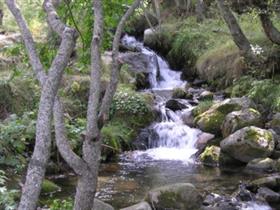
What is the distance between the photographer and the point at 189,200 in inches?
295

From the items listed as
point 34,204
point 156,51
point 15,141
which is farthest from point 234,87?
point 34,204

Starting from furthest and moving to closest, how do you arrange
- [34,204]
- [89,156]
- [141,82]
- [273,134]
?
1. [141,82]
2. [273,134]
3. [89,156]
4. [34,204]

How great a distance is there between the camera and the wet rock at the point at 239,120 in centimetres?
1078

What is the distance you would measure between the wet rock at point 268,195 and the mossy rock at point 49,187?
3244mm

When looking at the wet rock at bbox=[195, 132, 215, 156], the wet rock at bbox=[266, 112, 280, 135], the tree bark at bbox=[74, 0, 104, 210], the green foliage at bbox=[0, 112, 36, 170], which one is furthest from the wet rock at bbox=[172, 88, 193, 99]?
the tree bark at bbox=[74, 0, 104, 210]

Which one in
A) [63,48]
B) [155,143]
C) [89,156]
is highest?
[63,48]

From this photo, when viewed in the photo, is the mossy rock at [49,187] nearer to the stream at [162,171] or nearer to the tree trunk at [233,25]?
the stream at [162,171]

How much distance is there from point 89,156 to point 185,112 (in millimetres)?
9325

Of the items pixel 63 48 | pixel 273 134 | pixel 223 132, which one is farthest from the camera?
pixel 223 132

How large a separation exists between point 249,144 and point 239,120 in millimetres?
1105

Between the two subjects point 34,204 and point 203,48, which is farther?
point 203,48

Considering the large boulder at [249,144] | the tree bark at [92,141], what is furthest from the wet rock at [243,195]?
the tree bark at [92,141]

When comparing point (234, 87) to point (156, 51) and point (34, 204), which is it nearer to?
point (156, 51)

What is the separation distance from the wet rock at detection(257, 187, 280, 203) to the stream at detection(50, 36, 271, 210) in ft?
0.65
